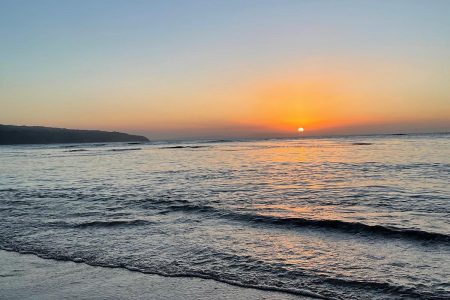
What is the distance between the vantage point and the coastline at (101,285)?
543 cm

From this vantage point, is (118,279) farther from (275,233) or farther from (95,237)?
(275,233)

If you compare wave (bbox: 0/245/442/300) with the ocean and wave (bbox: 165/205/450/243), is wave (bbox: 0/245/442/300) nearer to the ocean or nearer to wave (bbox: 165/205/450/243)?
the ocean

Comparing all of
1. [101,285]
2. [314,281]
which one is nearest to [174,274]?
[101,285]

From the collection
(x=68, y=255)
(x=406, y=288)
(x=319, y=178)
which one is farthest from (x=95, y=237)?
(x=319, y=178)

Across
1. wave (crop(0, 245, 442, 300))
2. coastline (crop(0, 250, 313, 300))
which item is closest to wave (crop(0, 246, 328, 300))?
wave (crop(0, 245, 442, 300))

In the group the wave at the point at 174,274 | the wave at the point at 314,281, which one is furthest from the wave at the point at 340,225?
the wave at the point at 174,274

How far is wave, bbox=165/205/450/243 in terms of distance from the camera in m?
8.34

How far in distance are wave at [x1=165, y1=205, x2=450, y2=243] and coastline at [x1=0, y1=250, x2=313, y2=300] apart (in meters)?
4.23

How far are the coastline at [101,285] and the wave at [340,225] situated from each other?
423 cm

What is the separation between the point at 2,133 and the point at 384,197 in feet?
727

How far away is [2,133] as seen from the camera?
199125 mm

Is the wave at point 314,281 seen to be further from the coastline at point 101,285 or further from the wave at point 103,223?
the wave at point 103,223

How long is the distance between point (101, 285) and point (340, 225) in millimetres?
5934

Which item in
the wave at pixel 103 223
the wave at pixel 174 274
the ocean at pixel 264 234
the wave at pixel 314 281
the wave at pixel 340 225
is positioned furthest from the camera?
the wave at pixel 103 223
